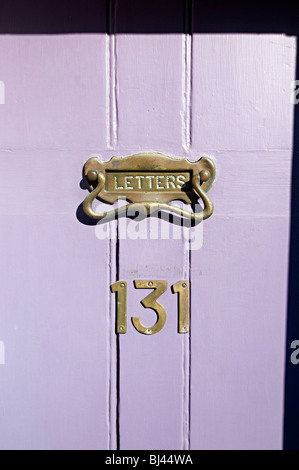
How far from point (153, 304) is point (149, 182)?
0.25 metres

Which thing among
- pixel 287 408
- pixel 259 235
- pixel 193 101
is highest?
pixel 193 101

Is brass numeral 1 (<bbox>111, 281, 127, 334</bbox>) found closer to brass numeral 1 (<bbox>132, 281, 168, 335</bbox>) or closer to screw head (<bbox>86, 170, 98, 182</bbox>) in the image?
brass numeral 1 (<bbox>132, 281, 168, 335</bbox>)

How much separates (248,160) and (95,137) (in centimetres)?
31

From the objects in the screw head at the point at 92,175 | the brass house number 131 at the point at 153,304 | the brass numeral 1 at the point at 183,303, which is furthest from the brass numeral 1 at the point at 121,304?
the screw head at the point at 92,175

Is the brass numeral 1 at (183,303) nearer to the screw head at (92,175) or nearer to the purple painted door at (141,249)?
the purple painted door at (141,249)

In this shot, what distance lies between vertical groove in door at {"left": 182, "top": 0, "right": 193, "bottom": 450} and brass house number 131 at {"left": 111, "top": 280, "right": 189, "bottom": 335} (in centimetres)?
3

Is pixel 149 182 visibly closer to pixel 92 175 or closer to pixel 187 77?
pixel 92 175

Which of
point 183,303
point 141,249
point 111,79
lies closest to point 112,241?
point 141,249

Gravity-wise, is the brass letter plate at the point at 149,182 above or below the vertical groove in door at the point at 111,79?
below

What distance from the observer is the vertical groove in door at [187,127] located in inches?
33.6

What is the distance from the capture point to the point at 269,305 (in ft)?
2.95

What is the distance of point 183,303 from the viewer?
90cm
